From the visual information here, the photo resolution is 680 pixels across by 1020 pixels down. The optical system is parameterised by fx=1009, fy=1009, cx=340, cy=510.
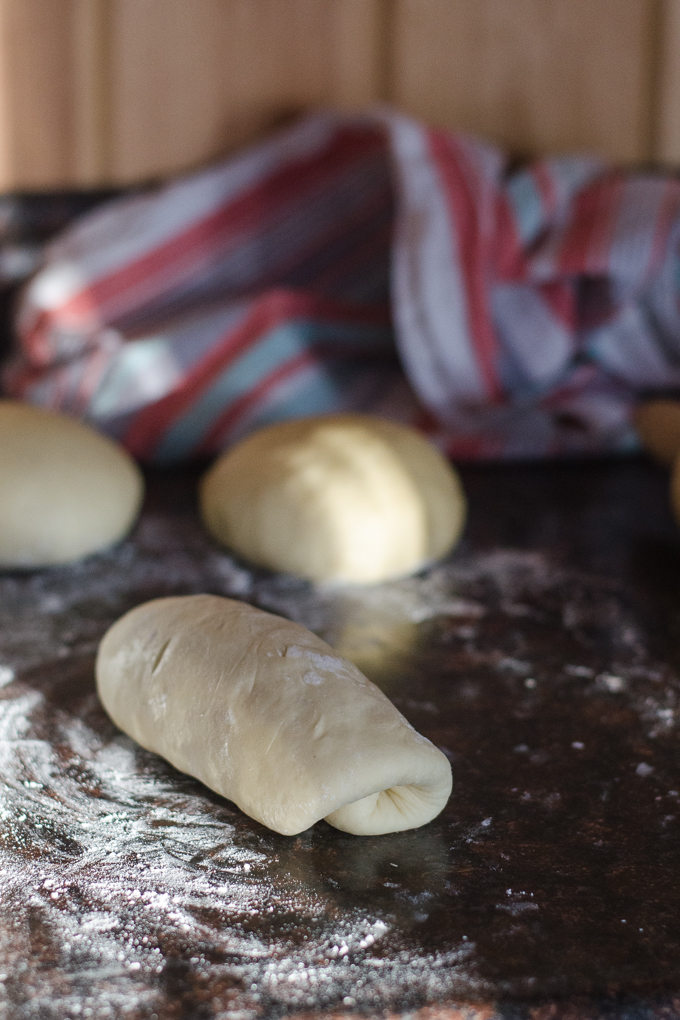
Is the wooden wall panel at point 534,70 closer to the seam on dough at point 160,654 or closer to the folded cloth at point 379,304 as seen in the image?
the folded cloth at point 379,304

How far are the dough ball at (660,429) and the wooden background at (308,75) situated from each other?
1.89 feet

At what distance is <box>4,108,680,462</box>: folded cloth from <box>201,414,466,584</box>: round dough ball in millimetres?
270

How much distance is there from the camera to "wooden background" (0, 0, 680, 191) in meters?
1.60

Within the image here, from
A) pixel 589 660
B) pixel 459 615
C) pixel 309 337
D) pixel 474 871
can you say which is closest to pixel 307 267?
pixel 309 337

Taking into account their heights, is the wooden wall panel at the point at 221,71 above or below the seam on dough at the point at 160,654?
above

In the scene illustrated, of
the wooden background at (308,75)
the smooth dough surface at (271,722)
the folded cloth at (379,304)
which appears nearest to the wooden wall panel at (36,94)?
the wooden background at (308,75)

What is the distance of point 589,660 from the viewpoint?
33.0 inches

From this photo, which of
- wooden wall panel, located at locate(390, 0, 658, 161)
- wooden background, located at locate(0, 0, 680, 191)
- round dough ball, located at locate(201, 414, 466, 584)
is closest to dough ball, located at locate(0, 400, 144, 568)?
round dough ball, located at locate(201, 414, 466, 584)

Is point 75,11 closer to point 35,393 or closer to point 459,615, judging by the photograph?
point 35,393

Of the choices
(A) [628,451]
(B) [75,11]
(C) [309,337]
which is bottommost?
(A) [628,451]

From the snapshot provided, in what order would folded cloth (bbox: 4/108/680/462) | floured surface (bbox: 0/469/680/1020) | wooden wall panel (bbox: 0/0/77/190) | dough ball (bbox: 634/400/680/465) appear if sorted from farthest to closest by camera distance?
wooden wall panel (bbox: 0/0/77/190) → folded cloth (bbox: 4/108/680/462) → dough ball (bbox: 634/400/680/465) → floured surface (bbox: 0/469/680/1020)

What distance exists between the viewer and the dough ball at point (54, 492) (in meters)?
0.99

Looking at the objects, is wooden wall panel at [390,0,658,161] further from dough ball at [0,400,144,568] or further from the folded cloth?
dough ball at [0,400,144,568]

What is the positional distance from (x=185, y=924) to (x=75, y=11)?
4.84 feet
